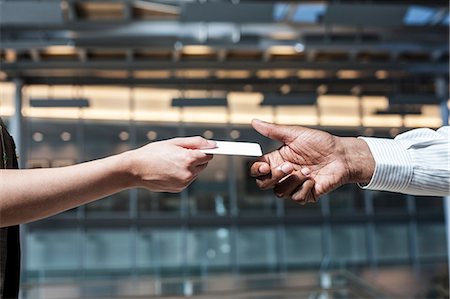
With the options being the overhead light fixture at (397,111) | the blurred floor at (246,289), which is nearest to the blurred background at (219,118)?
the overhead light fixture at (397,111)

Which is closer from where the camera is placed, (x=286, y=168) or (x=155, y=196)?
(x=286, y=168)

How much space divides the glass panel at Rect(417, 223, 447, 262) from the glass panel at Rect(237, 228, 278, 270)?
13.8ft

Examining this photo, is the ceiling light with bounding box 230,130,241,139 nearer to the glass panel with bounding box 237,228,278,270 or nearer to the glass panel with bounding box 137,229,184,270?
the glass panel with bounding box 237,228,278,270

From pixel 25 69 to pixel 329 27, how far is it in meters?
5.74

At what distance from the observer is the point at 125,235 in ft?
48.5

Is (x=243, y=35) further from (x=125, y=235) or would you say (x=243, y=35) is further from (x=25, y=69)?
(x=125, y=235)

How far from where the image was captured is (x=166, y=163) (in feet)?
3.50

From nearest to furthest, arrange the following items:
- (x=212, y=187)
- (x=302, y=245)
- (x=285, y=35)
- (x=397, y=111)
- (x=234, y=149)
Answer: (x=234, y=149)
(x=285, y=35)
(x=397, y=111)
(x=212, y=187)
(x=302, y=245)

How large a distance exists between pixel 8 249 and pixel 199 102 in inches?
364

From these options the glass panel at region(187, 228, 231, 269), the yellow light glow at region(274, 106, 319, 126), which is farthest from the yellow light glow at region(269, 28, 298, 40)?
the glass panel at region(187, 228, 231, 269)

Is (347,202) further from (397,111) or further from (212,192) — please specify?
(397,111)

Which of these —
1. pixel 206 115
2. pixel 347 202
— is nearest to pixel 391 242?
pixel 347 202

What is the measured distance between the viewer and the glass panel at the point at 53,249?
14484mm

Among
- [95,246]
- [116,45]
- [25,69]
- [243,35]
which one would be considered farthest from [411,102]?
[95,246]
